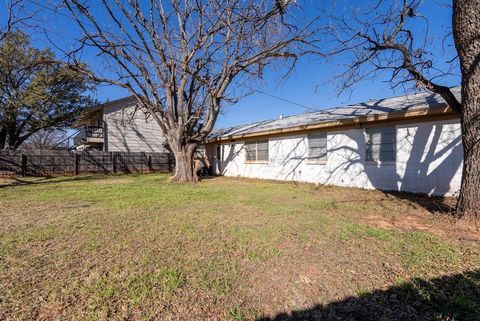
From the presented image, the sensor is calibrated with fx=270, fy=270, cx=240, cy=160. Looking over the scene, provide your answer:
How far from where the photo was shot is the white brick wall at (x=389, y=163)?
7.23m

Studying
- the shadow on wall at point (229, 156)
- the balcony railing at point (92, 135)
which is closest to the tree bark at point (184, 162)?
the shadow on wall at point (229, 156)

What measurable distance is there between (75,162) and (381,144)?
51.2ft

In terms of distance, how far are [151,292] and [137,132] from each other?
20862mm

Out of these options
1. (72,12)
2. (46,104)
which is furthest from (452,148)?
(46,104)

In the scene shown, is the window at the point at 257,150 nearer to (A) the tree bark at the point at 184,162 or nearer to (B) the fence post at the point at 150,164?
(A) the tree bark at the point at 184,162

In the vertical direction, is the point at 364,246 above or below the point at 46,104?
below

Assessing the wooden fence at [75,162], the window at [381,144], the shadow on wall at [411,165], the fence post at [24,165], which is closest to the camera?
the shadow on wall at [411,165]

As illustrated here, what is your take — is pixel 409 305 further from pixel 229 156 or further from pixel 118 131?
pixel 118 131

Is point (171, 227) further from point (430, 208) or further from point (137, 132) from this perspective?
point (137, 132)

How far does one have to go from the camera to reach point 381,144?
8.68 metres

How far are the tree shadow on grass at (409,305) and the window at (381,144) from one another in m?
6.48

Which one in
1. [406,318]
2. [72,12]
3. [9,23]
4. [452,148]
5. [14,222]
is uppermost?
[72,12]

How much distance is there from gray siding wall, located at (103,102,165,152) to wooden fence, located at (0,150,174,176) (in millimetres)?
3330

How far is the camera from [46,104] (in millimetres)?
18516
